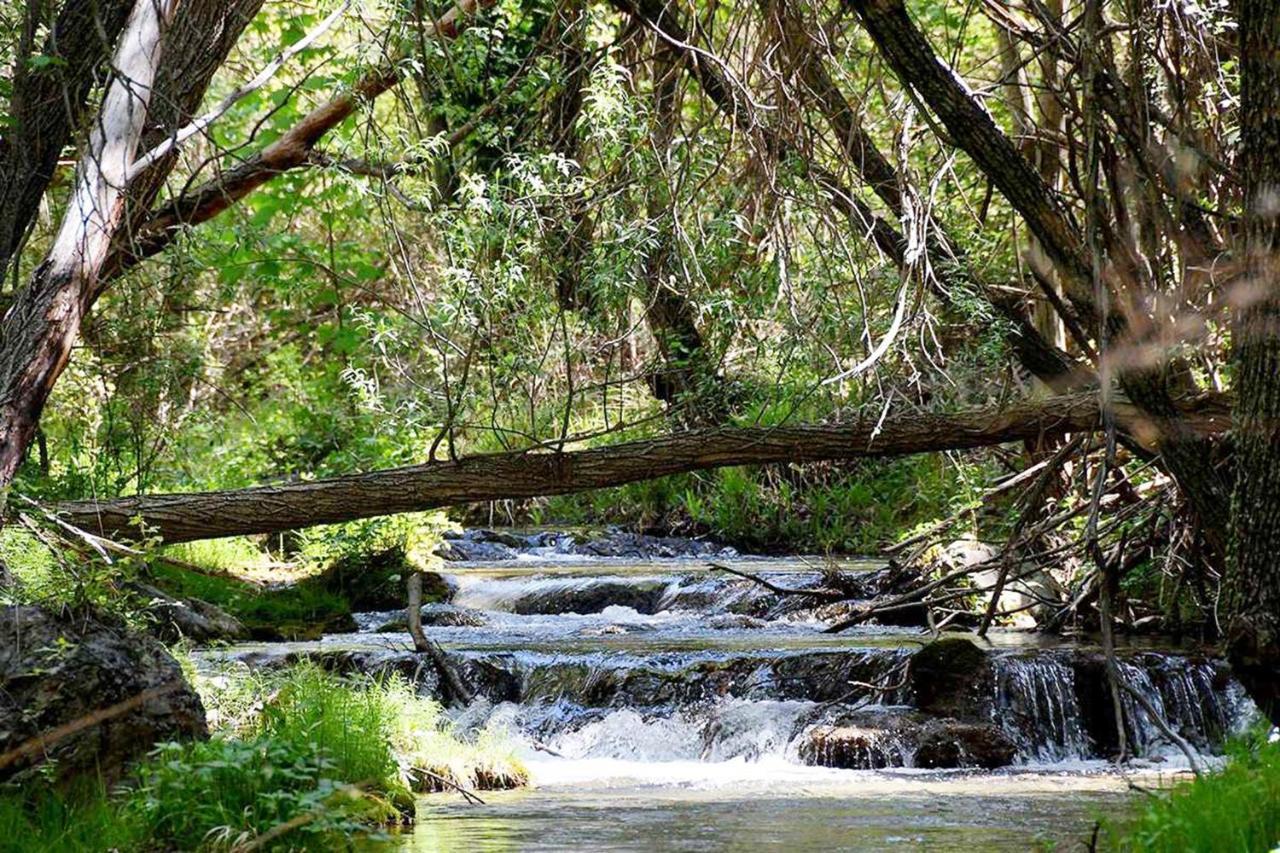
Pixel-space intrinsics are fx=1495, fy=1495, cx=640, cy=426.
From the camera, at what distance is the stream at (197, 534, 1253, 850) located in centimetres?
644

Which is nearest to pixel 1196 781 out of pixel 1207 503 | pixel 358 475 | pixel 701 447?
pixel 1207 503

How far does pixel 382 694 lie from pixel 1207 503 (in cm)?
406

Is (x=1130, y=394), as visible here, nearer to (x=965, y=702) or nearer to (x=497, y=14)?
(x=965, y=702)

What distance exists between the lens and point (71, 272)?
24.4 ft

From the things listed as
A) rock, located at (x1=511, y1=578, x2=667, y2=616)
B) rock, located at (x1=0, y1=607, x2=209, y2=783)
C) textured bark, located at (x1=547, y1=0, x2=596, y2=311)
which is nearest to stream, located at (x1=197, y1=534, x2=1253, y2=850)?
rock, located at (x1=511, y1=578, x2=667, y2=616)

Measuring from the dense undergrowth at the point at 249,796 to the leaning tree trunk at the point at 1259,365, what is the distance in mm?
3080

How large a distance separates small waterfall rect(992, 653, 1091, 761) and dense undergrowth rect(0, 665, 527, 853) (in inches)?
146

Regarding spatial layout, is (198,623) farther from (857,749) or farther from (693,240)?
(857,749)

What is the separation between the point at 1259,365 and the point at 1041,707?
4599 mm

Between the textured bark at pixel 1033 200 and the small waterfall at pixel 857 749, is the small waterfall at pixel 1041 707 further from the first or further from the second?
the textured bark at pixel 1033 200

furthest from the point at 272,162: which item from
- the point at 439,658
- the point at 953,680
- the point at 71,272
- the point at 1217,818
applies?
the point at 1217,818

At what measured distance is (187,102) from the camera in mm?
7969

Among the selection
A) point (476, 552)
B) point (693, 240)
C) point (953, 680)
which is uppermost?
point (693, 240)

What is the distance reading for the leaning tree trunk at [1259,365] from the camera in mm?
4680
